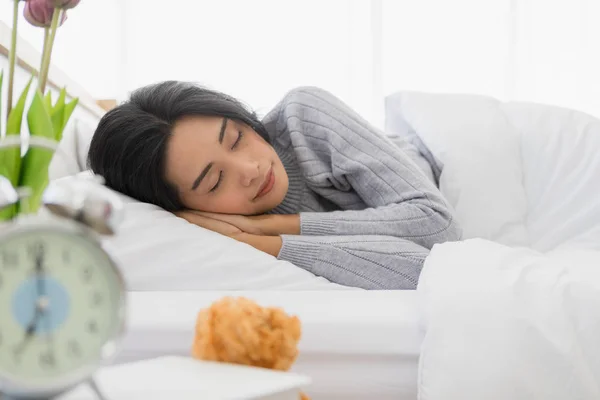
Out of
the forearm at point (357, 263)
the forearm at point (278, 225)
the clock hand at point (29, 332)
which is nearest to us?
the clock hand at point (29, 332)

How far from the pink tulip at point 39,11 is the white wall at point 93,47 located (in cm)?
165

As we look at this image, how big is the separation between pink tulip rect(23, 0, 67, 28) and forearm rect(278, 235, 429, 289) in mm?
571

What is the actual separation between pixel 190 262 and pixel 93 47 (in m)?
2.44

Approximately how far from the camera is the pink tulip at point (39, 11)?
73cm

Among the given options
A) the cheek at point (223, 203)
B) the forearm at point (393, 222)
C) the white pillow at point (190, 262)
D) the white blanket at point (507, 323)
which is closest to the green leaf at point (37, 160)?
the white pillow at point (190, 262)

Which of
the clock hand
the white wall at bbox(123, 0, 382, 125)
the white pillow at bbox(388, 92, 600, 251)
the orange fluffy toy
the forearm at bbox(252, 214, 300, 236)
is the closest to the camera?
the clock hand

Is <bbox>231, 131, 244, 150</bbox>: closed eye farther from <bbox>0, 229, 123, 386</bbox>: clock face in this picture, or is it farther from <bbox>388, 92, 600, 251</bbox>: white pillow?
<bbox>0, 229, 123, 386</bbox>: clock face

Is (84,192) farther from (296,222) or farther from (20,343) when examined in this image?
(296,222)

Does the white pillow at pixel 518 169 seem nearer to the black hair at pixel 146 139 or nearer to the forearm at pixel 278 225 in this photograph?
the forearm at pixel 278 225

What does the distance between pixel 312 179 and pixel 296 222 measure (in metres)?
0.17

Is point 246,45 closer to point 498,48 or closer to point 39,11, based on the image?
point 498,48

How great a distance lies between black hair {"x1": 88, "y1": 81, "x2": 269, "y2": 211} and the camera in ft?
3.96

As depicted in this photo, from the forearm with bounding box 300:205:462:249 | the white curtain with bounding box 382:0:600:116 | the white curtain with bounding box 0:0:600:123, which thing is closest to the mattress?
the forearm with bounding box 300:205:462:249

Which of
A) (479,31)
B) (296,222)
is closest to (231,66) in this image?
(479,31)
